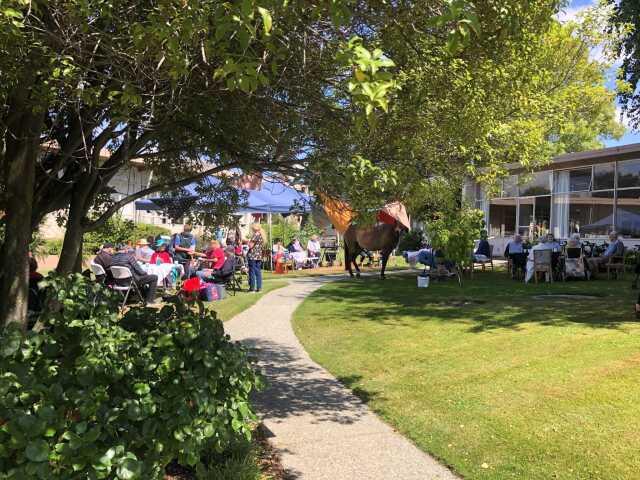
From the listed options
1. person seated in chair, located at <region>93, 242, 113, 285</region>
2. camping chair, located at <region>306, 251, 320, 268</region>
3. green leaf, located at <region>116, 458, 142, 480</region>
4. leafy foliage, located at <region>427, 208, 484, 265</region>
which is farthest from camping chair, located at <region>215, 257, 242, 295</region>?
green leaf, located at <region>116, 458, 142, 480</region>

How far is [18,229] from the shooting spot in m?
4.70

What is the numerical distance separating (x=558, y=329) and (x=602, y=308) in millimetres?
2355

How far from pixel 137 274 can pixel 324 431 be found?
700 cm

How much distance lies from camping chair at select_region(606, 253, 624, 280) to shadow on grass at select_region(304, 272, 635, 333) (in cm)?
102

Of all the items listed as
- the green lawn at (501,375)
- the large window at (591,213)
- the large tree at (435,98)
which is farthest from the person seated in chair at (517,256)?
the large tree at (435,98)

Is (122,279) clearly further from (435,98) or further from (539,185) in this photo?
(539,185)

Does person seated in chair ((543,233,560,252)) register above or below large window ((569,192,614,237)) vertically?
below

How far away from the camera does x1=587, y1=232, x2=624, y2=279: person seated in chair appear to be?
51.5ft

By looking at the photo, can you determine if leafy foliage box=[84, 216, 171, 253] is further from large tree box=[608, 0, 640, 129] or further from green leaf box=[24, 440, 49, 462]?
large tree box=[608, 0, 640, 129]

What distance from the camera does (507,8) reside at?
3.36m

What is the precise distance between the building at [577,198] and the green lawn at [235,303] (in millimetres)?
7219

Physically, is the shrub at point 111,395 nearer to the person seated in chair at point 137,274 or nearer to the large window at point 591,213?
the person seated in chair at point 137,274

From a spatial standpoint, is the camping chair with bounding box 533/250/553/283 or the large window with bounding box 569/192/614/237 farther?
the large window with bounding box 569/192/614/237

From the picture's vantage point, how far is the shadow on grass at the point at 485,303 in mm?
9180
